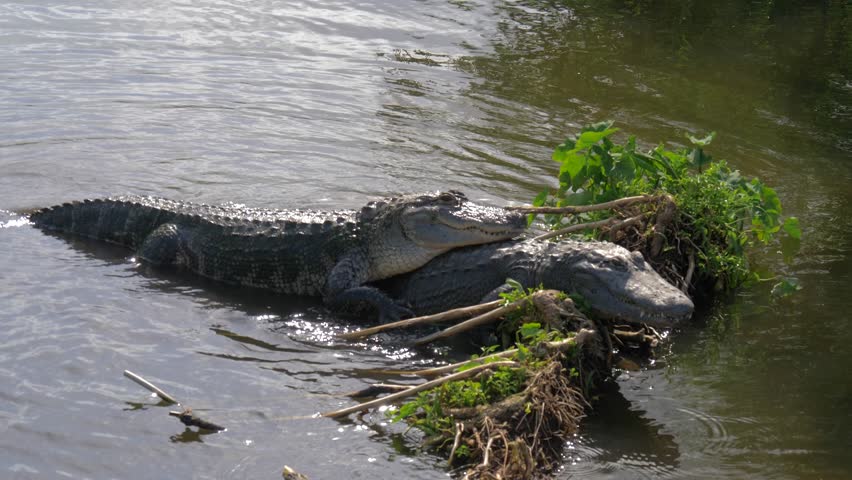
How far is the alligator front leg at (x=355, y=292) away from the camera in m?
6.50

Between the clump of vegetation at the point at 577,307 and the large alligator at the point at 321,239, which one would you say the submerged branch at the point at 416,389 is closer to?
the clump of vegetation at the point at 577,307

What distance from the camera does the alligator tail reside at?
25.2ft

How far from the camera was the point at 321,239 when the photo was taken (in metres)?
7.00

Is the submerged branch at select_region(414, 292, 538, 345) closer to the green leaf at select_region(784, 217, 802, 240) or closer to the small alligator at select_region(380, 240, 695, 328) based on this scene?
the small alligator at select_region(380, 240, 695, 328)

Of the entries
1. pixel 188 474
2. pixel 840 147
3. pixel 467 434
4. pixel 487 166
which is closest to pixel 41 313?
pixel 188 474

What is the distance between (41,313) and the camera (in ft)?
20.2

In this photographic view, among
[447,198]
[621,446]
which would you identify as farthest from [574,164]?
[621,446]

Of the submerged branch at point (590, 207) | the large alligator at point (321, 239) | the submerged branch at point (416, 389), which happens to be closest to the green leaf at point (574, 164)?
the submerged branch at point (590, 207)

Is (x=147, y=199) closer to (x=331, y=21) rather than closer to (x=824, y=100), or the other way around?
(x=331, y=21)

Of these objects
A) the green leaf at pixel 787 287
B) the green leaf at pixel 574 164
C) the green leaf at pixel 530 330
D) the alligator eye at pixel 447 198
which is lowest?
the green leaf at pixel 530 330

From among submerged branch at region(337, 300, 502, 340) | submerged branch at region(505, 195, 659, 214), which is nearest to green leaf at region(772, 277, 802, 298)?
submerged branch at region(505, 195, 659, 214)

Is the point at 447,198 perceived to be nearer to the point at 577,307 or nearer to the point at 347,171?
the point at 577,307

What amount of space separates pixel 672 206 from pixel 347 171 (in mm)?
3698

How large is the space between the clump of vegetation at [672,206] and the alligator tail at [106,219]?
3259mm
